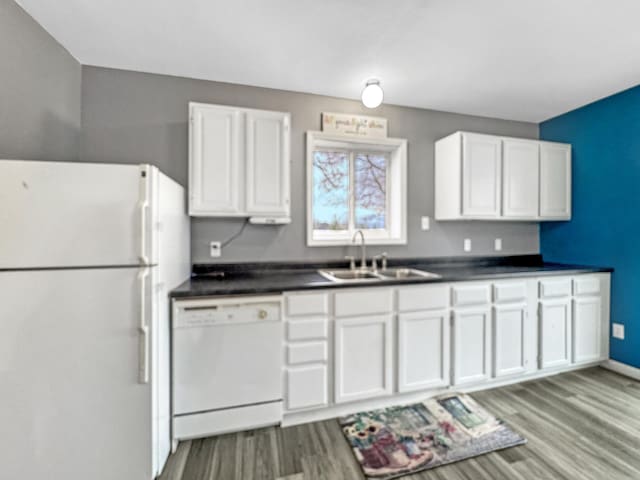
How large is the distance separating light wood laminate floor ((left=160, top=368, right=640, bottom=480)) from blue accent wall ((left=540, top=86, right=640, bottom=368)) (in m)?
0.84

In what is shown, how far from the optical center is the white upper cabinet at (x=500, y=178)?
2.70 meters

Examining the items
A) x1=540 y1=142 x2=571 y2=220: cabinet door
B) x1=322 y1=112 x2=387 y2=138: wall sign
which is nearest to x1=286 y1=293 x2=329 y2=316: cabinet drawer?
x1=322 y1=112 x2=387 y2=138: wall sign

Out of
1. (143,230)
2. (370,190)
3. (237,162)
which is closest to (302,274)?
(237,162)

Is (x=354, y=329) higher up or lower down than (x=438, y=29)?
lower down

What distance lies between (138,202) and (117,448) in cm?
121

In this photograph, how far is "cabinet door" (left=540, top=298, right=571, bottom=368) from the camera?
8.25ft

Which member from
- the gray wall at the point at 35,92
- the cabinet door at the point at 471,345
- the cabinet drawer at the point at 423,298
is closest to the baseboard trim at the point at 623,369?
the cabinet door at the point at 471,345

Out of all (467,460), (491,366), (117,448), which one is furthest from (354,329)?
(117,448)

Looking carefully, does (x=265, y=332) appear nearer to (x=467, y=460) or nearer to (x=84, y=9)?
(x=467, y=460)

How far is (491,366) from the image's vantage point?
7.73ft

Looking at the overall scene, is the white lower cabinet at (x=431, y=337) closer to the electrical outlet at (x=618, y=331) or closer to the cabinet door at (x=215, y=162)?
the electrical outlet at (x=618, y=331)

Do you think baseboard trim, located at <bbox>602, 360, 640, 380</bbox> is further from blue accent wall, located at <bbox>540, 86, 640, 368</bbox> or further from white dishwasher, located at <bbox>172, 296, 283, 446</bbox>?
white dishwasher, located at <bbox>172, 296, 283, 446</bbox>

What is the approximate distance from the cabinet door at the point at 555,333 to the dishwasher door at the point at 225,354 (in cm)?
226

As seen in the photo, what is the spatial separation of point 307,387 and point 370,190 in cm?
188
